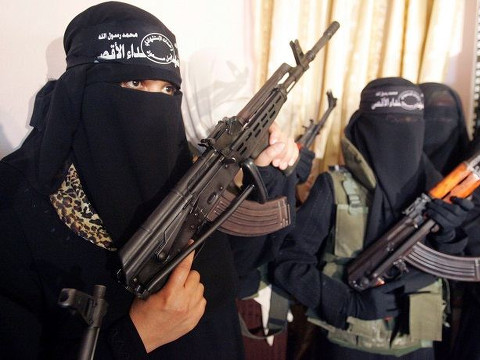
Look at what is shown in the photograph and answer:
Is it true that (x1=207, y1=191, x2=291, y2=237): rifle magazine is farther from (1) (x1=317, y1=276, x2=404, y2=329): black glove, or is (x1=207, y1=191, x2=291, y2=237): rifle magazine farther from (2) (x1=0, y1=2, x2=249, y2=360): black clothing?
(1) (x1=317, y1=276, x2=404, y2=329): black glove

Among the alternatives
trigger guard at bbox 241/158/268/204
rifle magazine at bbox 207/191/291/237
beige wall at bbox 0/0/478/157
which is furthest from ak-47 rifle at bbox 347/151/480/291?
beige wall at bbox 0/0/478/157

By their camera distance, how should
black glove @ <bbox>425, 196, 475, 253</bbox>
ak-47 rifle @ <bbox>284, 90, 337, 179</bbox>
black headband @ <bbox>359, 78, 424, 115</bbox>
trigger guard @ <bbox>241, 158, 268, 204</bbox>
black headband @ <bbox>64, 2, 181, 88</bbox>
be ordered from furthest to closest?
ak-47 rifle @ <bbox>284, 90, 337, 179</bbox> → black headband @ <bbox>359, 78, 424, 115</bbox> → black glove @ <bbox>425, 196, 475, 253</bbox> → trigger guard @ <bbox>241, 158, 268, 204</bbox> → black headband @ <bbox>64, 2, 181, 88</bbox>

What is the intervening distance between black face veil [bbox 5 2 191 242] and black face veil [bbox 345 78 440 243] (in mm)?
890

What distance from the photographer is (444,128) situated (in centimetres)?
154

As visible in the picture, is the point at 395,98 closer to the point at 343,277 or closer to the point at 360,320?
the point at 343,277

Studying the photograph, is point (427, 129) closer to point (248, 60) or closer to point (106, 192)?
point (248, 60)

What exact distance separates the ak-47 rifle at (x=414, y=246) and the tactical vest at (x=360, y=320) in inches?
2.9

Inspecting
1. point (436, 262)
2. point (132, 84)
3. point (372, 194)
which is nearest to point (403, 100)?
point (372, 194)

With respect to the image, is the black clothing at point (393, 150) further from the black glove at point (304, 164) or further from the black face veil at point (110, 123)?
the black face veil at point (110, 123)

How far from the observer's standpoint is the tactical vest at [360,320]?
1.18 m

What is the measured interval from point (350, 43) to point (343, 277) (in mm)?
1206

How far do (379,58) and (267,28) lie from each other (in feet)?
2.07

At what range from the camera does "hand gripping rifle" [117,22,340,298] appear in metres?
0.65

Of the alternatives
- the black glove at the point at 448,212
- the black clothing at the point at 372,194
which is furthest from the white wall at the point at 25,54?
the black glove at the point at 448,212
